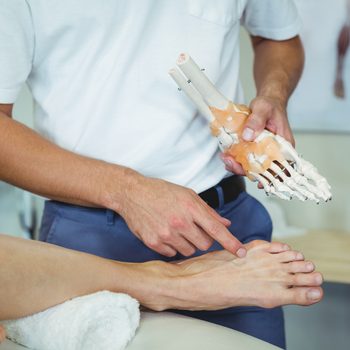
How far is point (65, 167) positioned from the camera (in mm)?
1146

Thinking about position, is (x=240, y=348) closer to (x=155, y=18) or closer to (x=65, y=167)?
(x=65, y=167)

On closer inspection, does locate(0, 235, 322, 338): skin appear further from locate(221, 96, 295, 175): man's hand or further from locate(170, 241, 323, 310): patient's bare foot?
locate(221, 96, 295, 175): man's hand

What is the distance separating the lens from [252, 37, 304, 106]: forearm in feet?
4.47

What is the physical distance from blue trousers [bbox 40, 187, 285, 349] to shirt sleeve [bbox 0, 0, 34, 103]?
9.1 inches

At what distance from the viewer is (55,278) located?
1010 millimetres

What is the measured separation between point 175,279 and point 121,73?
0.36m

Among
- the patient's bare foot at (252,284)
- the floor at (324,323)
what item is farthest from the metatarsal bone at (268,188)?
the floor at (324,323)

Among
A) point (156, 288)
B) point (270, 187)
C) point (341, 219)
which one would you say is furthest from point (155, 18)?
point (341, 219)

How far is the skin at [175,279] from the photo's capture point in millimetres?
1003

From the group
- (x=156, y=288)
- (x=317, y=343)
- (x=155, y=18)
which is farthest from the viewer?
(x=317, y=343)

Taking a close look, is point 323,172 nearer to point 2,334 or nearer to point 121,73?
point 121,73

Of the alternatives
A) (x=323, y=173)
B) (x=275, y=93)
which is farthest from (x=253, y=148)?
(x=323, y=173)

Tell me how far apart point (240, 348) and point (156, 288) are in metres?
0.18

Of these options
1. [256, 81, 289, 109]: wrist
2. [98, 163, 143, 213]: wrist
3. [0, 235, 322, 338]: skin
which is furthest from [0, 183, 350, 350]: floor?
[98, 163, 143, 213]: wrist
